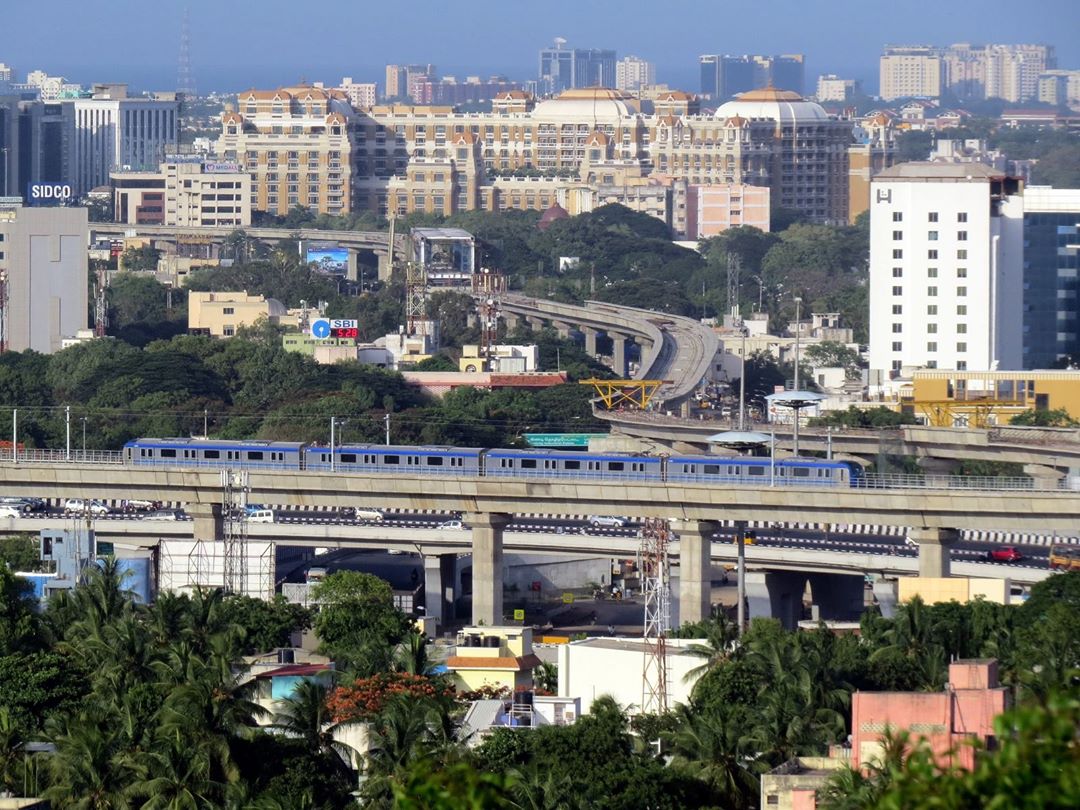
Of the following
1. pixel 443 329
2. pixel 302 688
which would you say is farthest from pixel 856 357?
pixel 302 688

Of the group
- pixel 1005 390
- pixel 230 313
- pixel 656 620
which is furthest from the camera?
pixel 230 313

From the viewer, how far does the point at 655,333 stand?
13038 centimetres

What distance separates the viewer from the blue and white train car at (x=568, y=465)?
70.9 metres

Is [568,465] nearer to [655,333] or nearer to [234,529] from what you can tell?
[234,529]

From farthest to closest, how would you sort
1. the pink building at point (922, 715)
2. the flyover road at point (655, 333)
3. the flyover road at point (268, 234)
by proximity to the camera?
1. the flyover road at point (268, 234)
2. the flyover road at point (655, 333)
3. the pink building at point (922, 715)

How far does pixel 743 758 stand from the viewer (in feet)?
136

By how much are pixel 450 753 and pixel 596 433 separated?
6012 cm

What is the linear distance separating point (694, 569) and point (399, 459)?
9.86 m

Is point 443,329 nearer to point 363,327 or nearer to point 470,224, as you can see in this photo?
point 363,327

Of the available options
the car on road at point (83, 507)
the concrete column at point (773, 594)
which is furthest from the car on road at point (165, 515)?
the concrete column at point (773, 594)

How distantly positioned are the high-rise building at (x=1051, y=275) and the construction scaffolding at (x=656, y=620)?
49514 mm

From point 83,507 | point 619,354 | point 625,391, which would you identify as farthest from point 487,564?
point 619,354

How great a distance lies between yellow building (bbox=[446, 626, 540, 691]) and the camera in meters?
54.2

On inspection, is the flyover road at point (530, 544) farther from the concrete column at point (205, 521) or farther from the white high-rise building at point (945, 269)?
the white high-rise building at point (945, 269)
